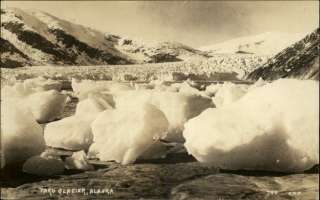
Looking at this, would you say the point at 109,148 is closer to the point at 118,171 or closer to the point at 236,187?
the point at 118,171

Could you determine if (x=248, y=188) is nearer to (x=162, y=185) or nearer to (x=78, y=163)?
(x=162, y=185)

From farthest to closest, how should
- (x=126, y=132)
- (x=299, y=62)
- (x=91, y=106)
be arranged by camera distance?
(x=91, y=106) < (x=299, y=62) < (x=126, y=132)

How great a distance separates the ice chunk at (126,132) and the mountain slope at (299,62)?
214cm

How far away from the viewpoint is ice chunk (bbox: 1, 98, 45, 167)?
634 centimetres

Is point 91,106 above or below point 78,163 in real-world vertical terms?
above

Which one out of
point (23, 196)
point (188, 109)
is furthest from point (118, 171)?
point (188, 109)

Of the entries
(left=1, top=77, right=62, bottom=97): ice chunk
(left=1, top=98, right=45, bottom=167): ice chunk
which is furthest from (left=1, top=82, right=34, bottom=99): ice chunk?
(left=1, top=98, right=45, bottom=167): ice chunk

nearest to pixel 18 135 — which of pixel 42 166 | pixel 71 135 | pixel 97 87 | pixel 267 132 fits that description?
pixel 42 166

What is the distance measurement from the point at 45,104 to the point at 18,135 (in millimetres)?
3326

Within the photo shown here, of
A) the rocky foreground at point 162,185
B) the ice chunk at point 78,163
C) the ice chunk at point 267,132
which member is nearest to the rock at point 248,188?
the rocky foreground at point 162,185

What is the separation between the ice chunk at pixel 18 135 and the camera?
249 inches

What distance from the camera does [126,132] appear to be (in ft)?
21.9

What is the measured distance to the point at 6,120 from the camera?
649 centimetres

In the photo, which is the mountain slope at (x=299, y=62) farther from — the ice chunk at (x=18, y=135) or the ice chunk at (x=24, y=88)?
the ice chunk at (x=24, y=88)
